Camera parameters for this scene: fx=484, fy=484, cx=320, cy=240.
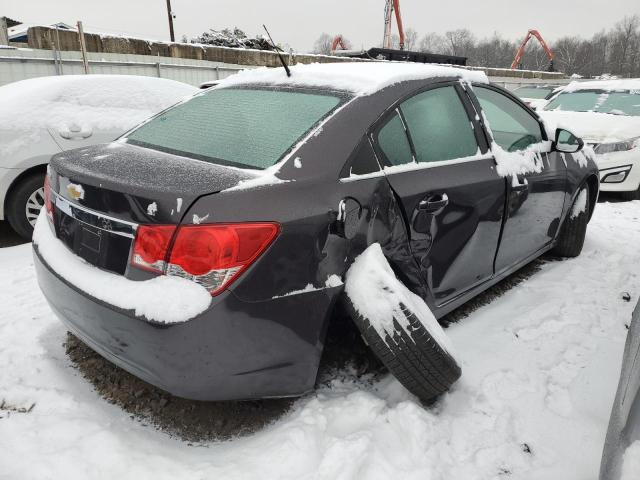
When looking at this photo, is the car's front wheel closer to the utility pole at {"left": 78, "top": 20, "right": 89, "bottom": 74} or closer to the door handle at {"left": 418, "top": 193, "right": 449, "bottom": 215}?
the door handle at {"left": 418, "top": 193, "right": 449, "bottom": 215}

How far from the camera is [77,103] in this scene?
4590mm

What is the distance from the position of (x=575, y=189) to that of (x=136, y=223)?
3341 mm

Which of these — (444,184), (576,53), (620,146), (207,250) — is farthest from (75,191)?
(576,53)

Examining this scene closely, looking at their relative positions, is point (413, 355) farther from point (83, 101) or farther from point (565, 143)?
point (83, 101)

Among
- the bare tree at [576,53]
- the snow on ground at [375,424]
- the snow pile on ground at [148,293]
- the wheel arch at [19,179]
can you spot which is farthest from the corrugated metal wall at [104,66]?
the bare tree at [576,53]

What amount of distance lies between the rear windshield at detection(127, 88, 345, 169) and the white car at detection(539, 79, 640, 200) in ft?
14.5

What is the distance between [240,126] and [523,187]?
5.84 ft

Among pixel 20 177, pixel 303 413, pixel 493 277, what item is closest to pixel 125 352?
pixel 303 413

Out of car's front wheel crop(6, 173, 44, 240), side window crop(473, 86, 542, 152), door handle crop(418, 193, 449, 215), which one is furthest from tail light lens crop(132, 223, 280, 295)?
car's front wheel crop(6, 173, 44, 240)

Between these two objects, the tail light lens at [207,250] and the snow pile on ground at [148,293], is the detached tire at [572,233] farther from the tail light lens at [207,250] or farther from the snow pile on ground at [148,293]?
the snow pile on ground at [148,293]

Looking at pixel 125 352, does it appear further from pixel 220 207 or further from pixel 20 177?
pixel 20 177

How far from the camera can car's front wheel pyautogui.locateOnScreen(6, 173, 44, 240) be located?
4.17 metres

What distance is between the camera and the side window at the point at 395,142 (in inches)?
84.7

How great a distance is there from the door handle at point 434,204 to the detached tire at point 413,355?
0.53m
